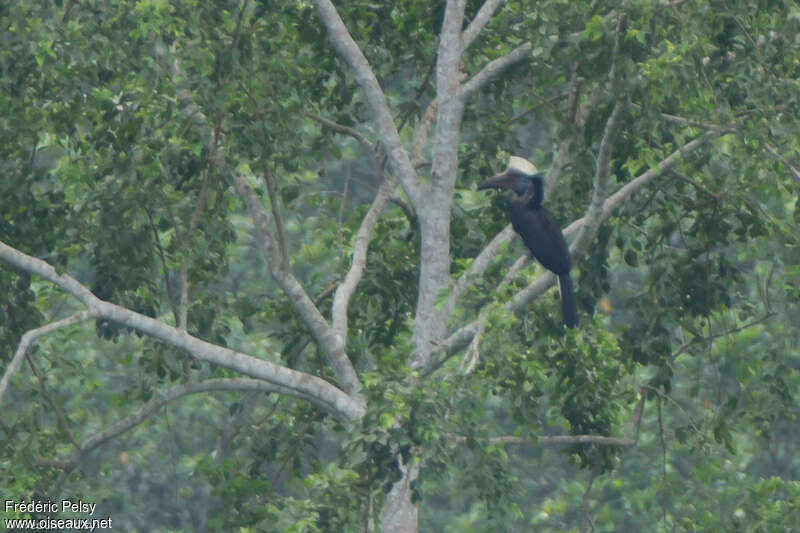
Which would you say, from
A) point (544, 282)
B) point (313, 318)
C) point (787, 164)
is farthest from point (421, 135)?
point (787, 164)

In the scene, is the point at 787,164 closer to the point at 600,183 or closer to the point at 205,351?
the point at 600,183

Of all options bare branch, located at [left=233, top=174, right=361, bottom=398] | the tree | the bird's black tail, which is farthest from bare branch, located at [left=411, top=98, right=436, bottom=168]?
the bird's black tail

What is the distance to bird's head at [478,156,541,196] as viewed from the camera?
997cm

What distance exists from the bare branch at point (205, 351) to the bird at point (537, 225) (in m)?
1.46

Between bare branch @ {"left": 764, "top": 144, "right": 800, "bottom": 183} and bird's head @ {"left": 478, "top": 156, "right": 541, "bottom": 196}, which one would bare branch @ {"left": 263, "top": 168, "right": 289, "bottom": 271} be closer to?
bird's head @ {"left": 478, "top": 156, "right": 541, "bottom": 196}

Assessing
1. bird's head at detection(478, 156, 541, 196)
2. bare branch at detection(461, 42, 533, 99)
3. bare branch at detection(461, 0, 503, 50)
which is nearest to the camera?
bare branch at detection(461, 42, 533, 99)

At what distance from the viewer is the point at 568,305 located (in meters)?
9.59

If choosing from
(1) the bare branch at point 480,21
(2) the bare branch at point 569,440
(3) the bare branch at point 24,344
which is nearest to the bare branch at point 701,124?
(1) the bare branch at point 480,21

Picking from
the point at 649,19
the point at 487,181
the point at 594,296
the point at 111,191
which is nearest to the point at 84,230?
the point at 111,191

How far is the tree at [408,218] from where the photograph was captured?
313 inches

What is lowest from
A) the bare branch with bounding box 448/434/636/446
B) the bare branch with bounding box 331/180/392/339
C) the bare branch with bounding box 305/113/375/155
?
the bare branch with bounding box 448/434/636/446

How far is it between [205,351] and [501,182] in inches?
91.5

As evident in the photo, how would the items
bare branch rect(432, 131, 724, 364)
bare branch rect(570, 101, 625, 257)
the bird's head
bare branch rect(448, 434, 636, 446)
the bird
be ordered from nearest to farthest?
bare branch rect(570, 101, 625, 257) < bare branch rect(432, 131, 724, 364) < bare branch rect(448, 434, 636, 446) < the bird < the bird's head

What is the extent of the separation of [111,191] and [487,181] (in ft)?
7.88
